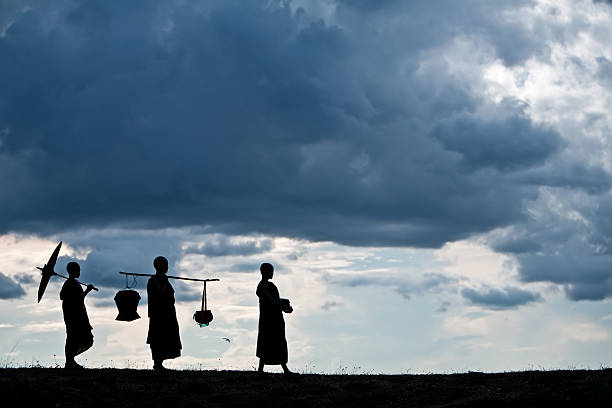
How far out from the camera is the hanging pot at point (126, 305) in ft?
64.8

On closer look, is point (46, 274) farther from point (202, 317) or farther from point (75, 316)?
Answer: point (202, 317)

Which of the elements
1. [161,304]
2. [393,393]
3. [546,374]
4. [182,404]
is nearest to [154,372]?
[161,304]

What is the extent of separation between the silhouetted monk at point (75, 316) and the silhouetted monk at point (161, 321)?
1786 millimetres

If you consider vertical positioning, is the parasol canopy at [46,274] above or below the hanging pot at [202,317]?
above

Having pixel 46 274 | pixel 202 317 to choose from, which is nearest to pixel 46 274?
pixel 46 274

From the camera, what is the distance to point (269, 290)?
19672 millimetres

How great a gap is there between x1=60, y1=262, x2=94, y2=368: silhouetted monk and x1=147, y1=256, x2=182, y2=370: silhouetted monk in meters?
1.79

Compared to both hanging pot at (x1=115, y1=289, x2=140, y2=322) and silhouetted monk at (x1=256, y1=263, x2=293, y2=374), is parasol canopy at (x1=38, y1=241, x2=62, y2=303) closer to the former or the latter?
hanging pot at (x1=115, y1=289, x2=140, y2=322)

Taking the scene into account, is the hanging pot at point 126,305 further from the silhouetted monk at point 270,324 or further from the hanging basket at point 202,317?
the silhouetted monk at point 270,324

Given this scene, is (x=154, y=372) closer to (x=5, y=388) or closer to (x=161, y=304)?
(x=161, y=304)

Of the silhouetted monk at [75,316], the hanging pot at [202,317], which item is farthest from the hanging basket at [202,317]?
the silhouetted monk at [75,316]

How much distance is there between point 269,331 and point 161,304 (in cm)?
269

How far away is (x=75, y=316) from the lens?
20.8m

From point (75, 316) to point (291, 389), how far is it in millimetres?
6273
